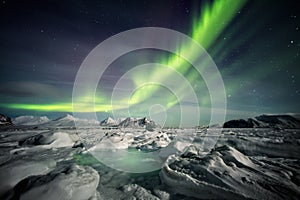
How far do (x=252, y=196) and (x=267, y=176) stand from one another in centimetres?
127

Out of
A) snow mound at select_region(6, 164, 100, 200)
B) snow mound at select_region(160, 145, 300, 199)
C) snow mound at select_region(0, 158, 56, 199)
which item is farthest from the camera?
snow mound at select_region(0, 158, 56, 199)

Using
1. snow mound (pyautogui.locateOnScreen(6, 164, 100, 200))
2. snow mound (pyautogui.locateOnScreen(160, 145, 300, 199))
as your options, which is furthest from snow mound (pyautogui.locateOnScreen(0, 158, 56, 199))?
snow mound (pyautogui.locateOnScreen(160, 145, 300, 199))

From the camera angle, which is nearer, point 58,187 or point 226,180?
point 58,187

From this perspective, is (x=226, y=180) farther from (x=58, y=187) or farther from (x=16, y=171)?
(x=16, y=171)

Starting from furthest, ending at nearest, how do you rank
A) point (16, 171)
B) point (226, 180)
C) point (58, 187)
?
point (16, 171) → point (226, 180) → point (58, 187)

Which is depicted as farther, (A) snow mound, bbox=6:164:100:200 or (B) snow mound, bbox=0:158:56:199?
(B) snow mound, bbox=0:158:56:199

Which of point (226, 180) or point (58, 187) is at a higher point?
point (226, 180)

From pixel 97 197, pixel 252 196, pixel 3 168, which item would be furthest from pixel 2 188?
pixel 252 196

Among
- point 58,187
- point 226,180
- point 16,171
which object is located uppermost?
point 226,180

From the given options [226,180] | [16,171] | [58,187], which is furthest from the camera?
[16,171]

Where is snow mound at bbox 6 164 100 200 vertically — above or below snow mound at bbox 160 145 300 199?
below

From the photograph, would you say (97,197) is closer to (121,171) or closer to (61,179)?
(61,179)

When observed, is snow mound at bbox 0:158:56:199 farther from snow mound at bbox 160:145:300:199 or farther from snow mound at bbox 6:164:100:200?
snow mound at bbox 160:145:300:199

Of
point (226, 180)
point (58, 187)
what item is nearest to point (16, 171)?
point (58, 187)
